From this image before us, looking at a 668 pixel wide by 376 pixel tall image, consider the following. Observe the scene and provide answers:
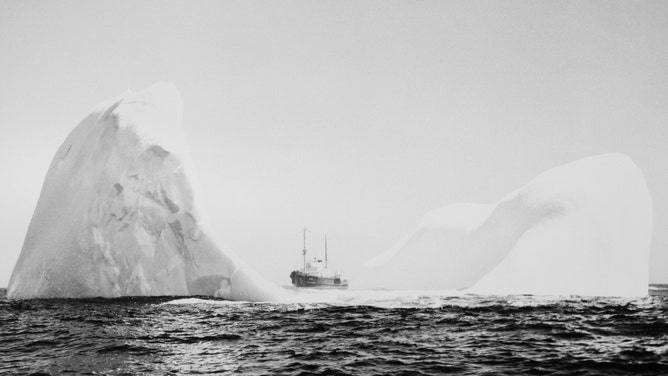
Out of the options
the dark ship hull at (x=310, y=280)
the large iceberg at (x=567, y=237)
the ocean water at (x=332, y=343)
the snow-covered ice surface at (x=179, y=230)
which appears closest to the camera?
the ocean water at (x=332, y=343)

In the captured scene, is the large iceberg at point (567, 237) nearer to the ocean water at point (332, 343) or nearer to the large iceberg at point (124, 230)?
the ocean water at point (332, 343)

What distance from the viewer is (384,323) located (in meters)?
14.9

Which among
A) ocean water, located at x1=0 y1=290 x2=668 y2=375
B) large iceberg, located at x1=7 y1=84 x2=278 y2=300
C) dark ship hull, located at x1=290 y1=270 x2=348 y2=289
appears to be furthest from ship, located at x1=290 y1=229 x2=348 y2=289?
ocean water, located at x1=0 y1=290 x2=668 y2=375

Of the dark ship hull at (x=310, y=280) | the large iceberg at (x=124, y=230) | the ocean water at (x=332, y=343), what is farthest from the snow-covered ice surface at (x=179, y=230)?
the dark ship hull at (x=310, y=280)

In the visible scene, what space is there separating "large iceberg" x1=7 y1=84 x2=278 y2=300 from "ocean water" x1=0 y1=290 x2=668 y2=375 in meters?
7.01

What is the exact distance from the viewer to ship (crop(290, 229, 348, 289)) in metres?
72.1

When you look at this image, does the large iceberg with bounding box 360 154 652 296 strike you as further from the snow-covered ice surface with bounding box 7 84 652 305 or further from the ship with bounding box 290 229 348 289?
the ship with bounding box 290 229 348 289

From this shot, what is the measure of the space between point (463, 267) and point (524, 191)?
25.9 feet

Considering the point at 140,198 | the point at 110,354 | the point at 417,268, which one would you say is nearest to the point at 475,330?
the point at 110,354

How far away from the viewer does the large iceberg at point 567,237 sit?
32.1m

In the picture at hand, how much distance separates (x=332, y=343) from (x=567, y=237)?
2704 cm

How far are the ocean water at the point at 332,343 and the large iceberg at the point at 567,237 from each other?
15369 millimetres

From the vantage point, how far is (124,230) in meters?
26.1

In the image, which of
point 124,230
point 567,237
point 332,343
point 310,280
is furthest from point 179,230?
point 310,280
